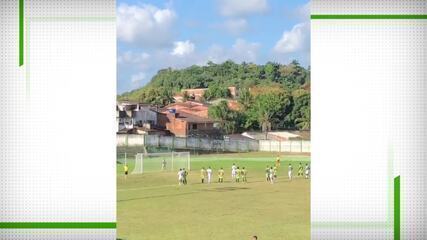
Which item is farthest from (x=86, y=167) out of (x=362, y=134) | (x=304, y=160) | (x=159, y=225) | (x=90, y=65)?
(x=304, y=160)

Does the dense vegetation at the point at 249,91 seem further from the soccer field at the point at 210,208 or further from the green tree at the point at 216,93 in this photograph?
the soccer field at the point at 210,208

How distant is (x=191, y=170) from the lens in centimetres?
1692

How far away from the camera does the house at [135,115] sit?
80.3ft

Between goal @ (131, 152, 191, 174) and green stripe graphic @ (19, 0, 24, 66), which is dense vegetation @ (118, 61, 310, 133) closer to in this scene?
goal @ (131, 152, 191, 174)

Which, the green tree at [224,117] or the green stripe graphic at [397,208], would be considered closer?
the green stripe graphic at [397,208]

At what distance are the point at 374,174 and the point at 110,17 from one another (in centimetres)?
229

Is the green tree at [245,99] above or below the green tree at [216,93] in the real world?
below

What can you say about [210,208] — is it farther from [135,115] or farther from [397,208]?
[135,115]

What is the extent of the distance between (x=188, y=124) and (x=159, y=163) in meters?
8.19

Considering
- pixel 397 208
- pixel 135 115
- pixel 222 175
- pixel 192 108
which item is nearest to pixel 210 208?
pixel 222 175

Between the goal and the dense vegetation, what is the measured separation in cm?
809

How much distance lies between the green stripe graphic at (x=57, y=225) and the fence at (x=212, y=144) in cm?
1739

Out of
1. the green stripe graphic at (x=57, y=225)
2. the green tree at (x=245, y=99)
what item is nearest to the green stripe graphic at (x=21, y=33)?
the green stripe graphic at (x=57, y=225)

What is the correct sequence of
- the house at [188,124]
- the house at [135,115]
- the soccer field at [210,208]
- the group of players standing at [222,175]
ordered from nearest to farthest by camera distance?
the soccer field at [210,208] < the group of players standing at [222,175] < the house at [135,115] < the house at [188,124]
